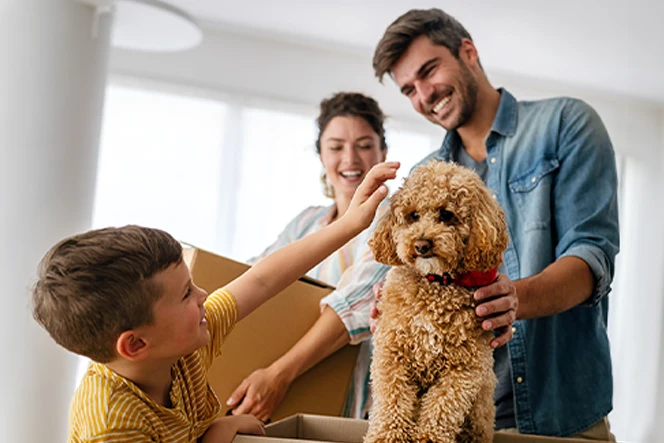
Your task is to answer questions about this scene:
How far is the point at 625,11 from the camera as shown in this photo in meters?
4.09

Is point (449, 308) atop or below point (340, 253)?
below

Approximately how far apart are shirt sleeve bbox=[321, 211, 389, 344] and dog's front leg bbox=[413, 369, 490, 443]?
0.53 meters

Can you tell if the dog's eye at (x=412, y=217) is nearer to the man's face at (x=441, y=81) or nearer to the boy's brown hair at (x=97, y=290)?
the boy's brown hair at (x=97, y=290)

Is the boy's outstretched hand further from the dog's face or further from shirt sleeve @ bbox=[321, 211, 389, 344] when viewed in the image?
shirt sleeve @ bbox=[321, 211, 389, 344]

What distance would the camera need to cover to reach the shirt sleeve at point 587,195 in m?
1.35

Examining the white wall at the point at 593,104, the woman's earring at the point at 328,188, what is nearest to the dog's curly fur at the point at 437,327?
the woman's earring at the point at 328,188

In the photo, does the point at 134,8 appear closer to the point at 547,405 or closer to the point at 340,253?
the point at 340,253

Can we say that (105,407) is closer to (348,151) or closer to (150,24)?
(348,151)

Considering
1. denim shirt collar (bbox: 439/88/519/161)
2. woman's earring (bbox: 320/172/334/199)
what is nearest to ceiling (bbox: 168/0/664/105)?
woman's earring (bbox: 320/172/334/199)

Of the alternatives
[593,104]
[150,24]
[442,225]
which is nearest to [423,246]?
[442,225]

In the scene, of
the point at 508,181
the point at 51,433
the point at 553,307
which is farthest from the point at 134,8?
the point at 553,307

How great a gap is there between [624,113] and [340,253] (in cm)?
512

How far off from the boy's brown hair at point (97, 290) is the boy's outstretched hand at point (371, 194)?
319 millimetres

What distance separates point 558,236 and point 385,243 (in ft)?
1.81
